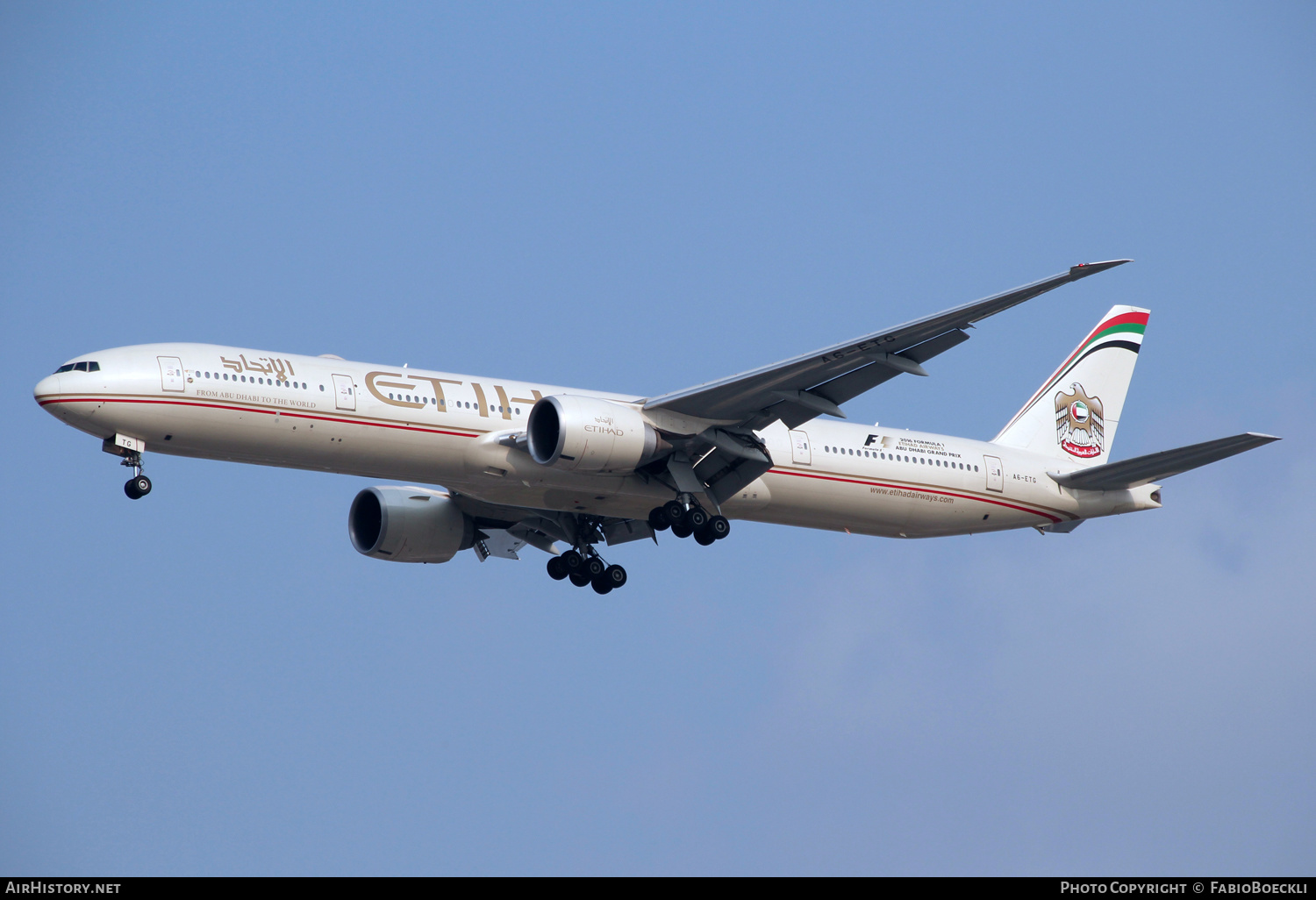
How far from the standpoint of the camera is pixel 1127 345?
4381 centimetres

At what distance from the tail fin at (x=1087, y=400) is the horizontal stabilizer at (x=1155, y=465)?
5.88 ft

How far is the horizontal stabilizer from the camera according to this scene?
33656 mm

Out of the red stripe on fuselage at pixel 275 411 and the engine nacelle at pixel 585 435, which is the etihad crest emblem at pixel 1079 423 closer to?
the engine nacelle at pixel 585 435

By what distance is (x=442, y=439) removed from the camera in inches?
1296

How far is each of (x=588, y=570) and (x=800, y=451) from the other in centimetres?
702

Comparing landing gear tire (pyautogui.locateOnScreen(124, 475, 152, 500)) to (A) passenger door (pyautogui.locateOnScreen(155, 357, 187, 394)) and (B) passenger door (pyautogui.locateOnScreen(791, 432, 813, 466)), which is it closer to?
(A) passenger door (pyautogui.locateOnScreen(155, 357, 187, 394))

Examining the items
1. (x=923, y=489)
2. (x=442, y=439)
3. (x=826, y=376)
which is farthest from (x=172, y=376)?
(x=923, y=489)

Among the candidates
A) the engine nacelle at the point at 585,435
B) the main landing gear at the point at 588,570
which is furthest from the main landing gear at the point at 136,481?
the main landing gear at the point at 588,570

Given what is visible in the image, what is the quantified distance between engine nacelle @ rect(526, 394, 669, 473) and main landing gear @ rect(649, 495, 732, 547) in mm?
1960

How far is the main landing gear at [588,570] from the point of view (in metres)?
40.0

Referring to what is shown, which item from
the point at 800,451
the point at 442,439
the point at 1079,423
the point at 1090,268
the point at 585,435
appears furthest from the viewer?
the point at 1079,423

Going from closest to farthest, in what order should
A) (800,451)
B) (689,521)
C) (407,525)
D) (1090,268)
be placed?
1. (1090,268)
2. (689,521)
3. (800,451)
4. (407,525)

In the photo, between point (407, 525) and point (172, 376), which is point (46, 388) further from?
point (407, 525)
